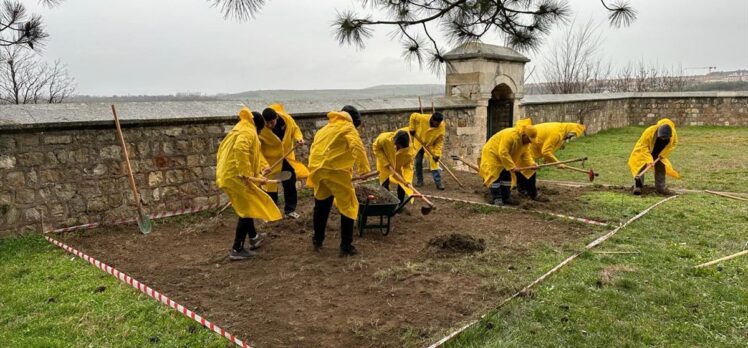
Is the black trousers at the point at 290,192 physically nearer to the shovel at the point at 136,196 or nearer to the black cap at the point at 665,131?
the shovel at the point at 136,196

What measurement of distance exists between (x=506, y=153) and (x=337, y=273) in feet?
12.5

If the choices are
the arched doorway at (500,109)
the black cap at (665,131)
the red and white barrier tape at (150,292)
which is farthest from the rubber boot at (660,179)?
the red and white barrier tape at (150,292)

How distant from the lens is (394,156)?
654cm

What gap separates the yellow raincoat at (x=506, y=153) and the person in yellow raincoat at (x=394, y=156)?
1294 mm

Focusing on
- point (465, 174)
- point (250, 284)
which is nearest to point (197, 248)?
point (250, 284)

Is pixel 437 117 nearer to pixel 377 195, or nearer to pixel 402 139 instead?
pixel 402 139

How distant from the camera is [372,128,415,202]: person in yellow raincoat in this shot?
257 inches

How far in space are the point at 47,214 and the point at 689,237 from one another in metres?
7.61

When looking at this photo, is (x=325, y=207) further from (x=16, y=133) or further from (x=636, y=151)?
(x=636, y=151)

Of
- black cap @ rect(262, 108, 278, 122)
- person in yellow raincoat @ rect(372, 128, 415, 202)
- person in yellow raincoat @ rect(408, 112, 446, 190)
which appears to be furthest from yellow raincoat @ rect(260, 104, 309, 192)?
person in yellow raincoat @ rect(408, 112, 446, 190)

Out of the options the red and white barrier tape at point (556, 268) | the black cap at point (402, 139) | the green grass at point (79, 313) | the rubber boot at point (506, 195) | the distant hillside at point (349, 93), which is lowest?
the green grass at point (79, 313)

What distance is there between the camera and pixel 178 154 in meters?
7.46

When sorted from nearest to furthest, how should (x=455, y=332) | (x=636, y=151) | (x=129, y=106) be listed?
(x=455, y=332) < (x=129, y=106) < (x=636, y=151)

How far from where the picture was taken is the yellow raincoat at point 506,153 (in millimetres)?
7906
